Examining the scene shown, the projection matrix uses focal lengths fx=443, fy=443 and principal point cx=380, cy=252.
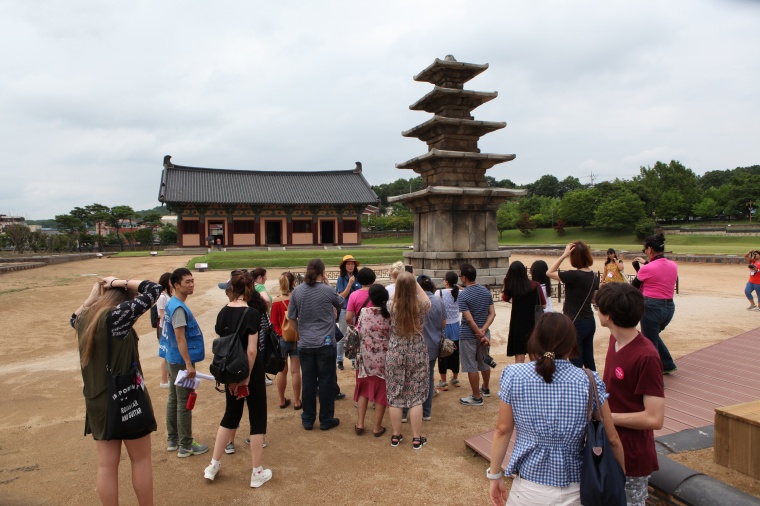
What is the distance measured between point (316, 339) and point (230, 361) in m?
1.24

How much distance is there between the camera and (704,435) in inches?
157

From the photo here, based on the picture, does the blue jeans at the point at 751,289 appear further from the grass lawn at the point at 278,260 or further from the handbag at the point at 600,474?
the grass lawn at the point at 278,260

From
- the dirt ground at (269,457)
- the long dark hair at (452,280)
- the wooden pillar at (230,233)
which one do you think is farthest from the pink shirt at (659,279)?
the wooden pillar at (230,233)

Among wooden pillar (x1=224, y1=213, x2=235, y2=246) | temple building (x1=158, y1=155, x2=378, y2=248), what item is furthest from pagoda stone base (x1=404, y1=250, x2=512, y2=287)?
wooden pillar (x1=224, y1=213, x2=235, y2=246)

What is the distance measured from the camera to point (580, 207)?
48.9 m

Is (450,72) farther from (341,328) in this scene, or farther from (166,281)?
(166,281)

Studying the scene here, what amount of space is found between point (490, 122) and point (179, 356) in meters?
9.74

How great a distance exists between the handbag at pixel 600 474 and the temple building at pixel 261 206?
1447 inches

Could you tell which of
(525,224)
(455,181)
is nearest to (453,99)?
(455,181)

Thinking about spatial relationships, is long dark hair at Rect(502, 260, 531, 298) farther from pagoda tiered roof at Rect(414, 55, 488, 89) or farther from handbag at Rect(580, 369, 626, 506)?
pagoda tiered roof at Rect(414, 55, 488, 89)

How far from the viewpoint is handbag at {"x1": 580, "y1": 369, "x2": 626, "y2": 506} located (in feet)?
6.50

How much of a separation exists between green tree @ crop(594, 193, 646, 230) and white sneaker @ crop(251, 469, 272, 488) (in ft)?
152

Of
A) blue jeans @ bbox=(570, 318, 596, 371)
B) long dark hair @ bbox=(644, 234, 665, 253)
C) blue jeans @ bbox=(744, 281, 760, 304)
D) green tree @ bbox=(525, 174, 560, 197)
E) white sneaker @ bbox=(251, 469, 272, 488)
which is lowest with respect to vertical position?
white sneaker @ bbox=(251, 469, 272, 488)

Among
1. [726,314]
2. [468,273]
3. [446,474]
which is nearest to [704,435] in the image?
[446,474]
